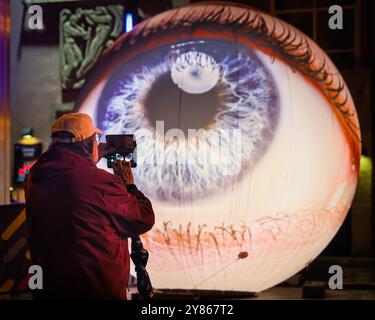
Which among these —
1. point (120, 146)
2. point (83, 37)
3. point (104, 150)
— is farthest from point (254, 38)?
point (83, 37)

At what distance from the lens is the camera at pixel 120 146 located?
482 cm

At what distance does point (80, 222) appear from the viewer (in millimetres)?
4312

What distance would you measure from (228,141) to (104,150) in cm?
82

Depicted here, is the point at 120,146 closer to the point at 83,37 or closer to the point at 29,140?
Result: the point at 83,37

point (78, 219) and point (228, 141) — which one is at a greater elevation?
point (228, 141)

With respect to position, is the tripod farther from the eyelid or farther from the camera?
the eyelid

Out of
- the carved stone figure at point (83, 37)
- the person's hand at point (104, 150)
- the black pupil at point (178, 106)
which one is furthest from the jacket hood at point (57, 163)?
the carved stone figure at point (83, 37)

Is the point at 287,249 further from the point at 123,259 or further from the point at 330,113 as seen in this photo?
the point at 123,259

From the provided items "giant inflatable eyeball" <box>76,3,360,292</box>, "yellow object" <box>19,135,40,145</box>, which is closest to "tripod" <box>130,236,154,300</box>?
"giant inflatable eyeball" <box>76,3,360,292</box>

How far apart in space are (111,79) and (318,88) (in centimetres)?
143

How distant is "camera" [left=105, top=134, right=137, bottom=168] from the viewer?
482cm

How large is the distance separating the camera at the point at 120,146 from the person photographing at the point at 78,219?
1.09 ft

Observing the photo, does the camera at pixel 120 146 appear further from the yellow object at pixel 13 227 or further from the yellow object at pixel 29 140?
the yellow object at pixel 29 140
